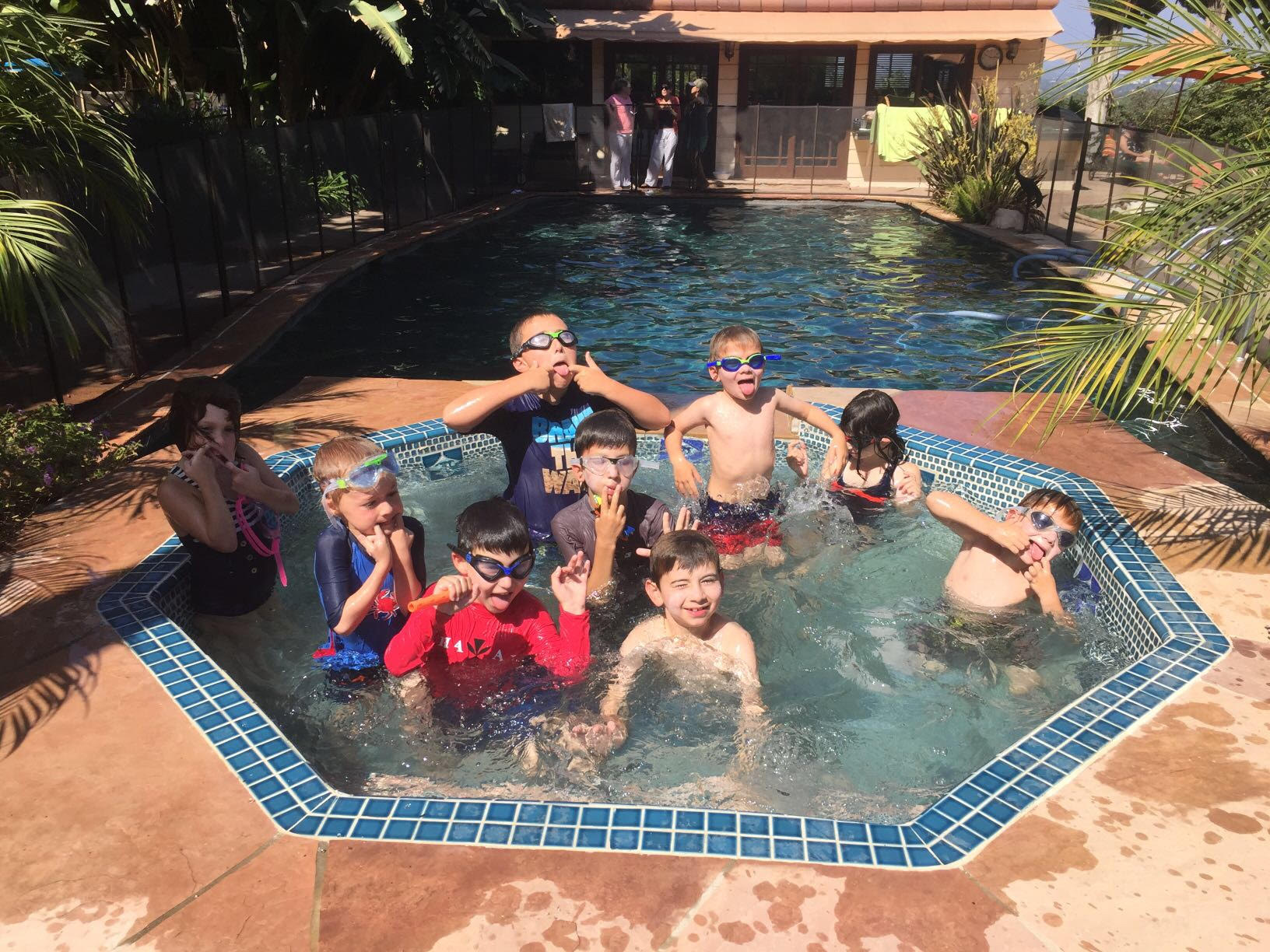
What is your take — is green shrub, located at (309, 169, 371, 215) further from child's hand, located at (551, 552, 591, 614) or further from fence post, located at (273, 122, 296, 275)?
child's hand, located at (551, 552, 591, 614)

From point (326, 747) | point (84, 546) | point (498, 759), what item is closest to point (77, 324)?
point (84, 546)

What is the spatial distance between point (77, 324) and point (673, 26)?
17.2m

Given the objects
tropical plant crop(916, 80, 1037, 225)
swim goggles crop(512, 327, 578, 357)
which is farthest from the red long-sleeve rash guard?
tropical plant crop(916, 80, 1037, 225)

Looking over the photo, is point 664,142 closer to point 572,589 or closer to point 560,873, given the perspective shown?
point 572,589

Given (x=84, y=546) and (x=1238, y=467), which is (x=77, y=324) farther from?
(x=1238, y=467)

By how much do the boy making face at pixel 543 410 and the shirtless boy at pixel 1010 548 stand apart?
5.22 ft

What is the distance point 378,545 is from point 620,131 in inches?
740

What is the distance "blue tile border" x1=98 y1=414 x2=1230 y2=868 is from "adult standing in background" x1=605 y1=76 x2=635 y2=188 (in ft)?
58.4

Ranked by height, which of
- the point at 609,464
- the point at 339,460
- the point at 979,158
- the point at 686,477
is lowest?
the point at 686,477

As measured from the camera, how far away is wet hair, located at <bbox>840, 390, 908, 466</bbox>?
18.7ft

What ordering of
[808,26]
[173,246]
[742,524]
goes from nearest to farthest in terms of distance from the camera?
[742,524]
[173,246]
[808,26]

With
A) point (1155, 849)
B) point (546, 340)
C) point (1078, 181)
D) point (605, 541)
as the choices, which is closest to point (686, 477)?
point (605, 541)

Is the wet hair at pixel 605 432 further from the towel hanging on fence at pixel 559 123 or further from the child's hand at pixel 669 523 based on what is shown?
the towel hanging on fence at pixel 559 123

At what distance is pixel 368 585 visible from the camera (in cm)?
375
